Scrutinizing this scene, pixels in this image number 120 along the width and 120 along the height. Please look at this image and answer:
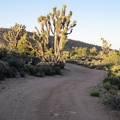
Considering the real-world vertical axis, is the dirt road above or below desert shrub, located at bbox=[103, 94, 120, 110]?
below

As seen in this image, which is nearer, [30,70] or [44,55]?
[30,70]

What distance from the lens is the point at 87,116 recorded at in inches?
354

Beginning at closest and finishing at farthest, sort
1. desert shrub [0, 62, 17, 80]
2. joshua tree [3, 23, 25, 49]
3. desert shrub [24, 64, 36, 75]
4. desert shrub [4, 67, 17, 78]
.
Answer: desert shrub [0, 62, 17, 80]
desert shrub [4, 67, 17, 78]
desert shrub [24, 64, 36, 75]
joshua tree [3, 23, 25, 49]

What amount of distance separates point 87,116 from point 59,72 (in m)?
18.5

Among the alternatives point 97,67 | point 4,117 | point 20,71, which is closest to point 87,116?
point 4,117

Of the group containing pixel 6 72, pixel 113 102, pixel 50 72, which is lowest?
pixel 50 72

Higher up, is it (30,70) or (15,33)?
(15,33)

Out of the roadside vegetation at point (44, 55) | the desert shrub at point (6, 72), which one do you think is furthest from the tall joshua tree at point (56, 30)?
the desert shrub at point (6, 72)

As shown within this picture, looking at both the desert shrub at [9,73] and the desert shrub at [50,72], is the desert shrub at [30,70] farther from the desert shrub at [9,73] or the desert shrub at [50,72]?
the desert shrub at [9,73]

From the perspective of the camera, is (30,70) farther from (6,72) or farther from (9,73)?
(6,72)

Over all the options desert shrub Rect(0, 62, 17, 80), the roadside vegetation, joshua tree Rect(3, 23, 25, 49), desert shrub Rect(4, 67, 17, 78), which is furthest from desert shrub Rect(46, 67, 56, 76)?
joshua tree Rect(3, 23, 25, 49)

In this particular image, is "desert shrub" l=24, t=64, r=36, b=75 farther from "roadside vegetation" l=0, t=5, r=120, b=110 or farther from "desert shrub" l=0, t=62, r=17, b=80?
"desert shrub" l=0, t=62, r=17, b=80

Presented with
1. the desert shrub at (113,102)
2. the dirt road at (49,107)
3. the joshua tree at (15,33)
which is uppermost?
the joshua tree at (15,33)

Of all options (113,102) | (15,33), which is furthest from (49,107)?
(15,33)
